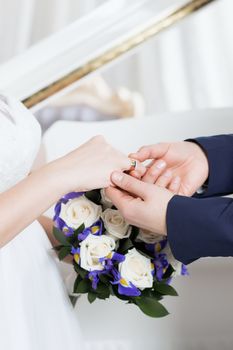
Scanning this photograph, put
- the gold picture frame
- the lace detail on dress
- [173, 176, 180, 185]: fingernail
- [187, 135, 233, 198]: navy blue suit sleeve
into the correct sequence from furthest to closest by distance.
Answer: the gold picture frame, [187, 135, 233, 198]: navy blue suit sleeve, [173, 176, 180, 185]: fingernail, the lace detail on dress

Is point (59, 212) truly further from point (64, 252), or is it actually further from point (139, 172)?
point (139, 172)

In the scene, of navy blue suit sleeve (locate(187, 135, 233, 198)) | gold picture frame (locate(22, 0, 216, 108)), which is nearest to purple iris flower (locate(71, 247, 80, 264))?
navy blue suit sleeve (locate(187, 135, 233, 198))

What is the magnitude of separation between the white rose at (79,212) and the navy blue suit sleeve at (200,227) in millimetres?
171

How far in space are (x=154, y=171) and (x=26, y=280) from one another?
0.36 m

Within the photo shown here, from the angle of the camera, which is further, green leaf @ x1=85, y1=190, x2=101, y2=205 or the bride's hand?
green leaf @ x1=85, y1=190, x2=101, y2=205

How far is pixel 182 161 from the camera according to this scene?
1.41 m

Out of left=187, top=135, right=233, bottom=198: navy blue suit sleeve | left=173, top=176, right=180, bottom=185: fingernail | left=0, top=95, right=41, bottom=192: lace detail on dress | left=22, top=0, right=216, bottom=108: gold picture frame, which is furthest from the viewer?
left=22, top=0, right=216, bottom=108: gold picture frame

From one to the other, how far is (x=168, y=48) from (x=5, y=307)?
2.44 meters

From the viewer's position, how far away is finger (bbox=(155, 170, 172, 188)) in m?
1.29

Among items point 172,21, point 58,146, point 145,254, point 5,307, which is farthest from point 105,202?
point 172,21

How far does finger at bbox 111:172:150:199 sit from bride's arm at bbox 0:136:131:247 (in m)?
0.02

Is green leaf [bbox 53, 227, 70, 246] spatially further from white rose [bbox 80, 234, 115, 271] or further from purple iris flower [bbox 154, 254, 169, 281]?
purple iris flower [bbox 154, 254, 169, 281]

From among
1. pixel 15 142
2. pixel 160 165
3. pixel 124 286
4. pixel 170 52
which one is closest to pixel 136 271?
pixel 124 286

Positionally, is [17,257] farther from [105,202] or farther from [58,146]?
[58,146]
